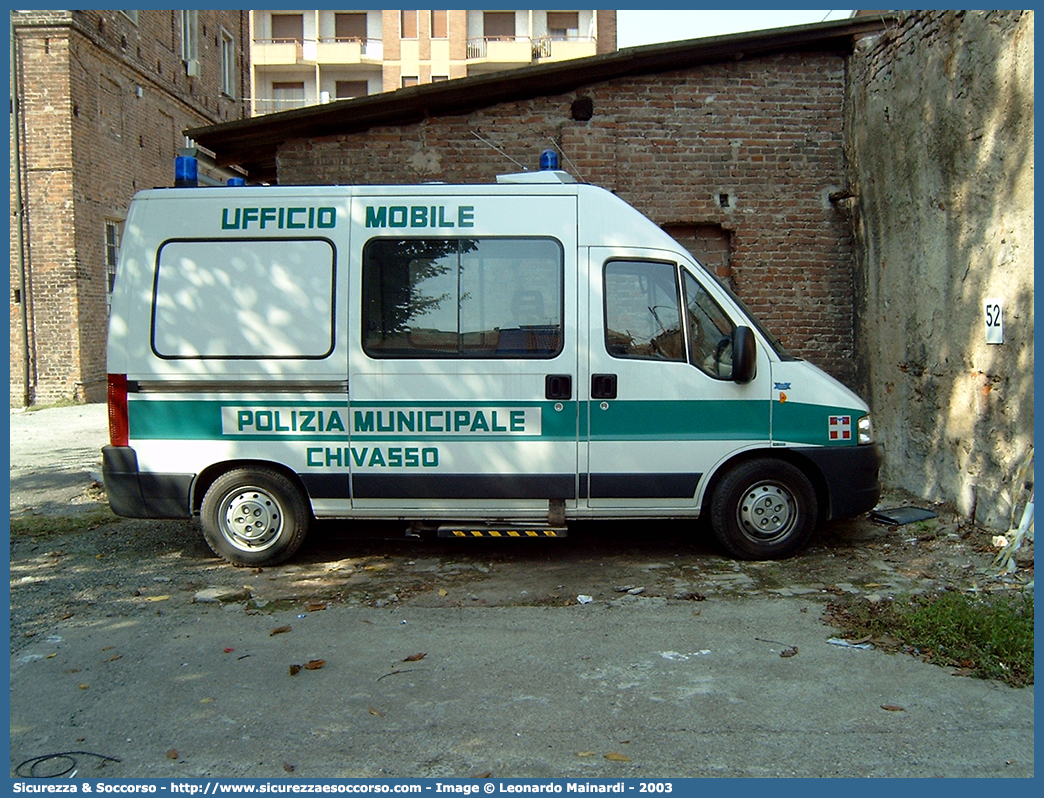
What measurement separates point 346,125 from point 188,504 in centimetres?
490

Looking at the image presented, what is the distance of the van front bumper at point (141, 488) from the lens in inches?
244

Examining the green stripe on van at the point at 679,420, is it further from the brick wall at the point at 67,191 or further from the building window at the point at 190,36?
the building window at the point at 190,36

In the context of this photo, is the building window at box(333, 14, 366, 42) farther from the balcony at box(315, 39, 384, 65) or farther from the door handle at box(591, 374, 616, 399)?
the door handle at box(591, 374, 616, 399)

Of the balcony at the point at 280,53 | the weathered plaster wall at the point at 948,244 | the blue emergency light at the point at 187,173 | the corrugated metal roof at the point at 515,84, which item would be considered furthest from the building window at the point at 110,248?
the balcony at the point at 280,53

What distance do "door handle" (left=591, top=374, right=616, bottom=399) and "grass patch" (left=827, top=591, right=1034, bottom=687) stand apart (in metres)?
1.92

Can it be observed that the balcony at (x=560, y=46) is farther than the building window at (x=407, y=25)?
No

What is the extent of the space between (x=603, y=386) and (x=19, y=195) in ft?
53.1

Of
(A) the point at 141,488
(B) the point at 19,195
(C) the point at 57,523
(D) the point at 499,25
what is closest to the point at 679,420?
(A) the point at 141,488

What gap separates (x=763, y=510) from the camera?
6.26 m

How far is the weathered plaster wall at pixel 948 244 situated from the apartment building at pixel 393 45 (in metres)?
32.9

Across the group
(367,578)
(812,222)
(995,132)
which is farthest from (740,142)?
(367,578)

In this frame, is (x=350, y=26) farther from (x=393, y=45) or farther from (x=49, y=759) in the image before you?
(x=49, y=759)

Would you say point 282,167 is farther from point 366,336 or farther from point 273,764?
point 273,764

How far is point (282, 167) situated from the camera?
9.70m
